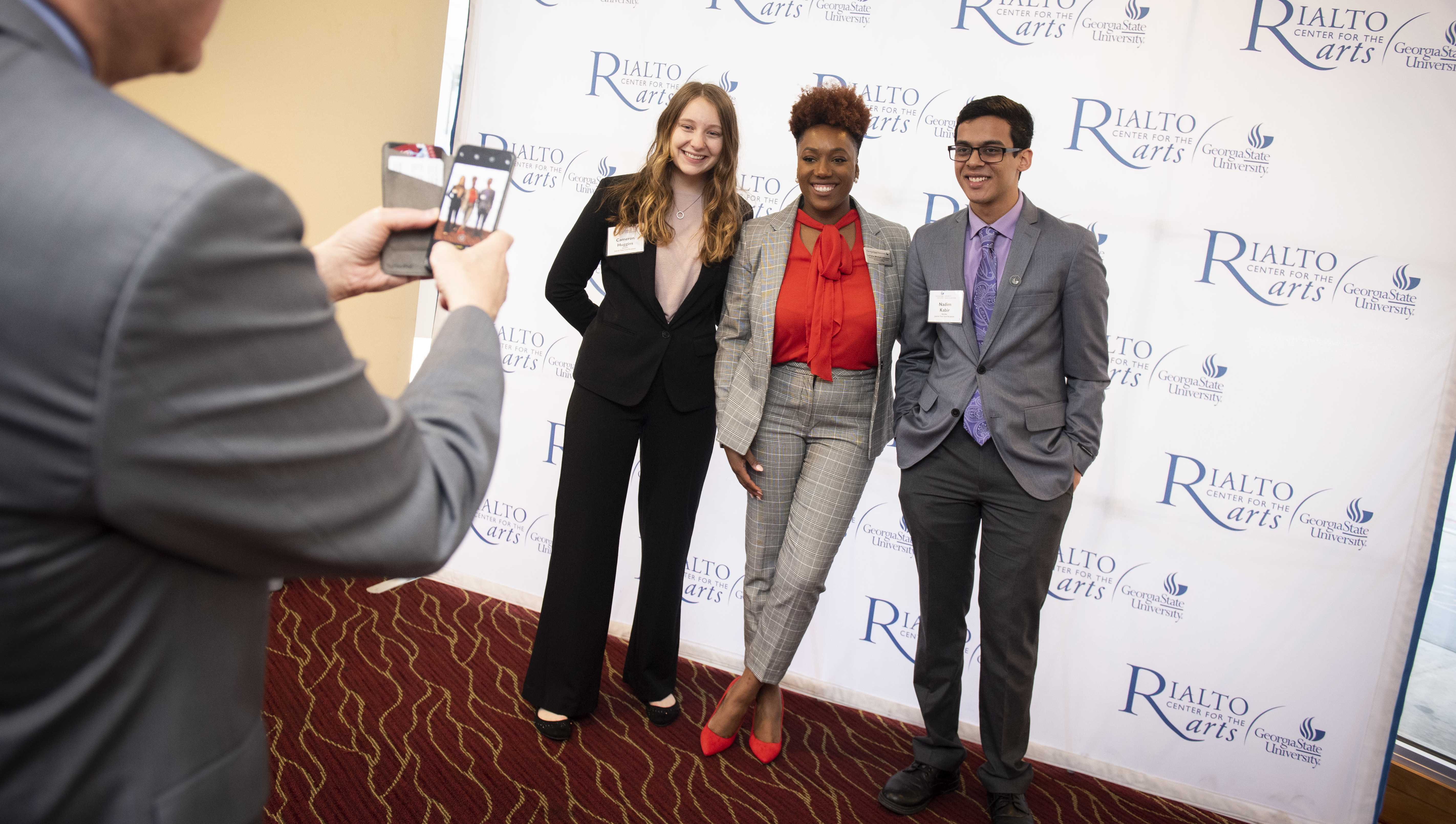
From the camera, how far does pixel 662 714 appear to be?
2674 mm

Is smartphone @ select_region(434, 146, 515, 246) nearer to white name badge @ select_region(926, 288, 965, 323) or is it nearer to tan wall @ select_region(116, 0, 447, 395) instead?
white name badge @ select_region(926, 288, 965, 323)

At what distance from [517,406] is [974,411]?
1946 millimetres

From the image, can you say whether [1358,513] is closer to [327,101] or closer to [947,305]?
[947,305]

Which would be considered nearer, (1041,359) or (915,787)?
(1041,359)

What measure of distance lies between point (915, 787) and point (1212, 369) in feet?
5.32

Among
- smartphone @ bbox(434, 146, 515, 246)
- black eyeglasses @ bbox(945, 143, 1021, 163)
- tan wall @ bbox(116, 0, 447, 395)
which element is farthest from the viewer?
tan wall @ bbox(116, 0, 447, 395)

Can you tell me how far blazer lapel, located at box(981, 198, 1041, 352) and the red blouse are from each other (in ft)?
1.14

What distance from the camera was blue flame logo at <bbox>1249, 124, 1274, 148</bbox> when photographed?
263 cm

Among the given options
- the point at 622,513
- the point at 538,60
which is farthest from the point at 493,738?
the point at 538,60

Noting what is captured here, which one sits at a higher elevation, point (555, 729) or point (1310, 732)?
point (1310, 732)

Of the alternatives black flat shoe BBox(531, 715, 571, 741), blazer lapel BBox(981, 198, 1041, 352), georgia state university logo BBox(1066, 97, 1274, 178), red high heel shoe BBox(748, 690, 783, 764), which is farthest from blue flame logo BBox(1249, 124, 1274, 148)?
black flat shoe BBox(531, 715, 571, 741)

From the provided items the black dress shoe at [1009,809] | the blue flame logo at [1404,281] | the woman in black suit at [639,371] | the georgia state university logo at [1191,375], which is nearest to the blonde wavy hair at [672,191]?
the woman in black suit at [639,371]

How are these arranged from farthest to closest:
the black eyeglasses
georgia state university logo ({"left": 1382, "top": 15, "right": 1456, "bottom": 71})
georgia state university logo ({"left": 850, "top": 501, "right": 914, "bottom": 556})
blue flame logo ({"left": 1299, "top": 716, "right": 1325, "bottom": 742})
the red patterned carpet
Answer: georgia state university logo ({"left": 850, "top": 501, "right": 914, "bottom": 556}), blue flame logo ({"left": 1299, "top": 716, "right": 1325, "bottom": 742}), georgia state university logo ({"left": 1382, "top": 15, "right": 1456, "bottom": 71}), the black eyeglasses, the red patterned carpet

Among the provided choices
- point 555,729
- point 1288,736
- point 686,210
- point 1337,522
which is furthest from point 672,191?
point 1288,736
